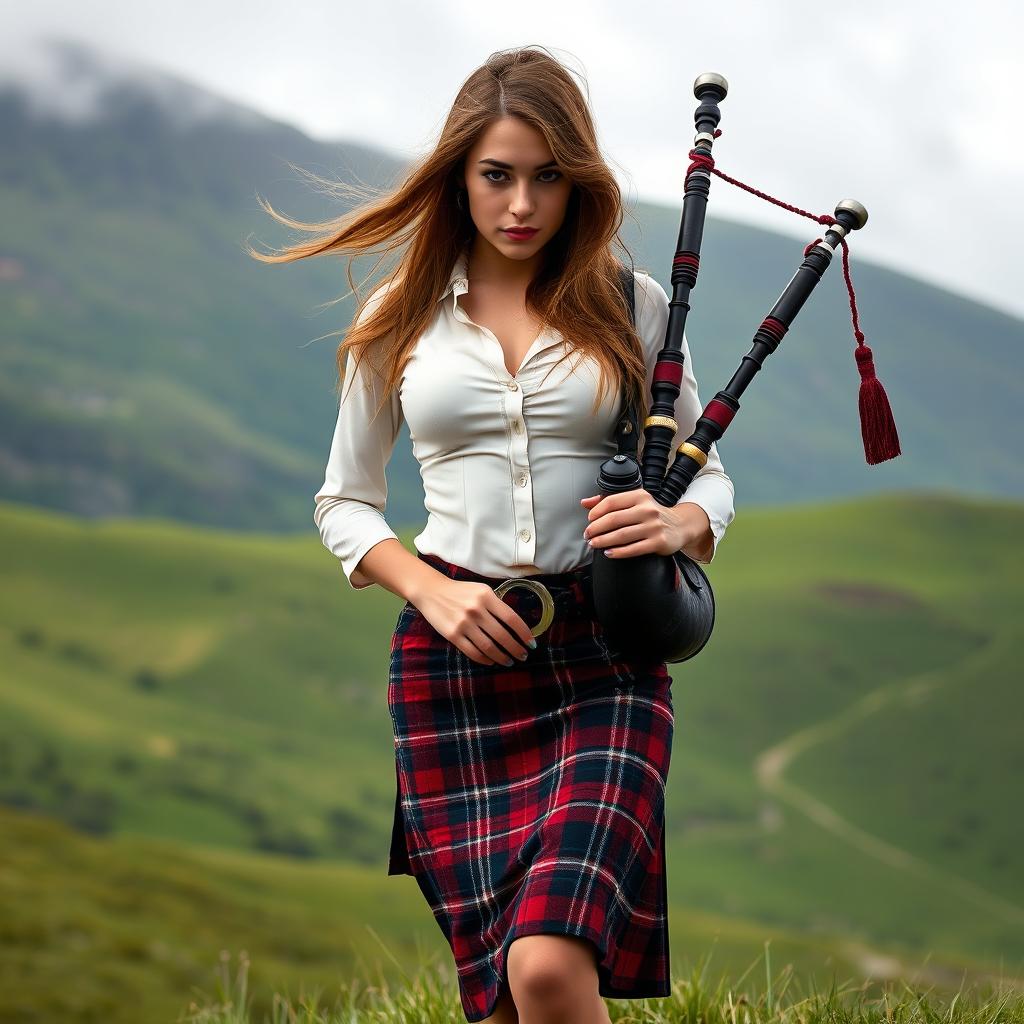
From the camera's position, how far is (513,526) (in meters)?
3.94

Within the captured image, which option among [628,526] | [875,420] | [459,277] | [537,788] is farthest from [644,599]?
[459,277]

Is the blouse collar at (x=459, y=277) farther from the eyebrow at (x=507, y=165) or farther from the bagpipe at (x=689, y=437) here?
the bagpipe at (x=689, y=437)

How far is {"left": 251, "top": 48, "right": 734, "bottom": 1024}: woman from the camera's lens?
12.3 ft

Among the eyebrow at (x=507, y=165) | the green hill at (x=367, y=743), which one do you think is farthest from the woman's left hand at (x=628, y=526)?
the green hill at (x=367, y=743)

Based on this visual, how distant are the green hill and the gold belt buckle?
5986cm

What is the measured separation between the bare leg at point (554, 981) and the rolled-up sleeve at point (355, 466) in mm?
1270

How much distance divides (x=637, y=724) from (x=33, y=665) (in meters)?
108

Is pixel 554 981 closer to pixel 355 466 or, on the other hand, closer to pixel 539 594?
pixel 539 594

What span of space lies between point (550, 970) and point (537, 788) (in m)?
0.63

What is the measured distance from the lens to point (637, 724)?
3.76 m

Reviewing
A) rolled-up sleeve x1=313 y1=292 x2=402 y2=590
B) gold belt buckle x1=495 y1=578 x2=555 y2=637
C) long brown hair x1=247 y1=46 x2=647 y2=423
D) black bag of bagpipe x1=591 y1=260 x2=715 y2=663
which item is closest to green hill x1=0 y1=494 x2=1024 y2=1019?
rolled-up sleeve x1=313 y1=292 x2=402 y2=590

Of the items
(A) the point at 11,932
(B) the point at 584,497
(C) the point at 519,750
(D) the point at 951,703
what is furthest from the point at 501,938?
(D) the point at 951,703

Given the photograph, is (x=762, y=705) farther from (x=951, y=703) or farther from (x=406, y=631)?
(x=406, y=631)

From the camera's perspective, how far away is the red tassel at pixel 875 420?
13.9 feet
